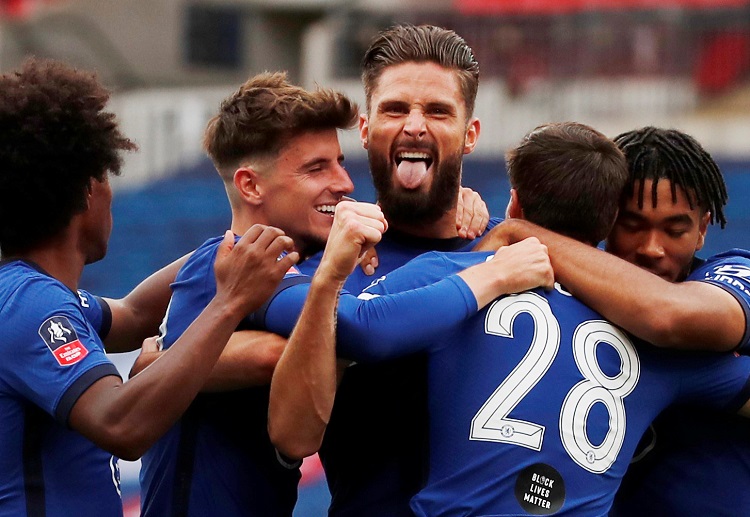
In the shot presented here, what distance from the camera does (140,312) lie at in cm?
429

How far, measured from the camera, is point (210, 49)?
23062 millimetres

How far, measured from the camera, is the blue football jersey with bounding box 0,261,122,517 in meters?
3.10

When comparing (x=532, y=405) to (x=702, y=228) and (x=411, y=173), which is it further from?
(x=411, y=173)

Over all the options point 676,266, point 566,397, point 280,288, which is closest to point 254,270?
point 280,288

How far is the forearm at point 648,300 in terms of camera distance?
10.7ft

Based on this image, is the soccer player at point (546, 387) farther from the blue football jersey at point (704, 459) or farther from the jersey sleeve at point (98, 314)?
the jersey sleeve at point (98, 314)

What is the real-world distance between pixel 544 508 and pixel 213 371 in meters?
0.99

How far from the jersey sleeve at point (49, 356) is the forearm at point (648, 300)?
1319 millimetres

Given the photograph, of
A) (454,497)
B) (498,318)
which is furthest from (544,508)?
(498,318)

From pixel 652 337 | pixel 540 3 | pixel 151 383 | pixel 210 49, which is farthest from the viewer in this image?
pixel 210 49

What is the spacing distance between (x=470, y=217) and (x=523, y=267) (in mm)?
771

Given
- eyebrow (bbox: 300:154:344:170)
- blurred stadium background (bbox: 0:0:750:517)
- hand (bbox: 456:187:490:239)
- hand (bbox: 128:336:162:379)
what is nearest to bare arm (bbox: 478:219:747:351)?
hand (bbox: 456:187:490:239)

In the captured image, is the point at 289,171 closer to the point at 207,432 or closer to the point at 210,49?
the point at 207,432

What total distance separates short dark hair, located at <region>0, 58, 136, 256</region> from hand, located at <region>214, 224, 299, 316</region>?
1.74ft
